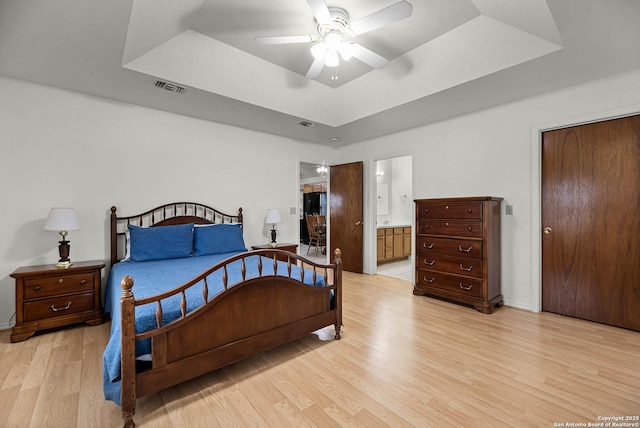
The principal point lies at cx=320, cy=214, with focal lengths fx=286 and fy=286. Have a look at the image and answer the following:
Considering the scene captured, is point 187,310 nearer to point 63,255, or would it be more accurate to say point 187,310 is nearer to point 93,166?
point 63,255

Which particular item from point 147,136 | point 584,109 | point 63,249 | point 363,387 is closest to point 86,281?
point 63,249

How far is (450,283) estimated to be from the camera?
3432 mm

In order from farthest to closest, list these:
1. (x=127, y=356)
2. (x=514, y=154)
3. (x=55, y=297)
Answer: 1. (x=514, y=154)
2. (x=55, y=297)
3. (x=127, y=356)

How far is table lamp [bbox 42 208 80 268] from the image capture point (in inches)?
103

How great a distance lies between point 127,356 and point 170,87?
2.58m

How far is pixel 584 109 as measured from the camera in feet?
9.29

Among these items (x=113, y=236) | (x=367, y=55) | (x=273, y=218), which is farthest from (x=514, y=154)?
(x=113, y=236)

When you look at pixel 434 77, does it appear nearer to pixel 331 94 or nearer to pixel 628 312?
pixel 331 94

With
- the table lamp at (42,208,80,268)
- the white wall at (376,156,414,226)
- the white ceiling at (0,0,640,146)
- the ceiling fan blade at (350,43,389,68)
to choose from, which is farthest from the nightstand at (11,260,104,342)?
the white wall at (376,156,414,226)

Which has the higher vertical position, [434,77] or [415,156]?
[434,77]

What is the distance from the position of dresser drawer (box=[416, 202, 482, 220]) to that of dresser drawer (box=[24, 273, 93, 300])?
12.2ft

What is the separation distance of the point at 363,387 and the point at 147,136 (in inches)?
139

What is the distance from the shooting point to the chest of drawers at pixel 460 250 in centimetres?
315

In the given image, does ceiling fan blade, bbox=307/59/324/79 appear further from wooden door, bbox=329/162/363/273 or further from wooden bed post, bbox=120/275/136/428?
wooden door, bbox=329/162/363/273
